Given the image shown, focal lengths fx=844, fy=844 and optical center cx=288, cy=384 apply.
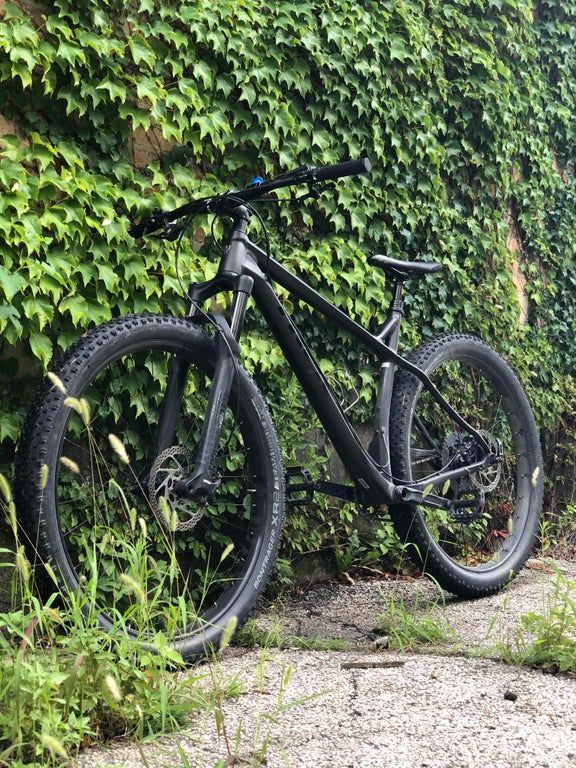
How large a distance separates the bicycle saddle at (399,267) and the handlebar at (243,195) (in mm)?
832

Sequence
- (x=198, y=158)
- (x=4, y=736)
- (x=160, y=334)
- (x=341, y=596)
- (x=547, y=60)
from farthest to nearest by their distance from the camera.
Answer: (x=547, y=60), (x=341, y=596), (x=198, y=158), (x=160, y=334), (x=4, y=736)

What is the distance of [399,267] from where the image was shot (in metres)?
3.44

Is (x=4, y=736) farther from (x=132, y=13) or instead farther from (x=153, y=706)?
(x=132, y=13)

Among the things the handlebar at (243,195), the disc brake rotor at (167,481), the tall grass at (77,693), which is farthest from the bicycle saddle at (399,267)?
the tall grass at (77,693)

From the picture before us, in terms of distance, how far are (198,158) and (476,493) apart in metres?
1.75

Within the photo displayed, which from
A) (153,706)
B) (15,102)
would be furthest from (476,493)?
(15,102)

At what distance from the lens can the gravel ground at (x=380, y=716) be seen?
1688mm

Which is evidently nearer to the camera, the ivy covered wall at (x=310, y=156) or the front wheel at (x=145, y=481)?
the front wheel at (x=145, y=481)

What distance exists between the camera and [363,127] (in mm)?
3689

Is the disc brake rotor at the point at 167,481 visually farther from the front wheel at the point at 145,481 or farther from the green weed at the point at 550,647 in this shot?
the green weed at the point at 550,647

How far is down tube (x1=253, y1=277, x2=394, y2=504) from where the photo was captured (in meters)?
2.78

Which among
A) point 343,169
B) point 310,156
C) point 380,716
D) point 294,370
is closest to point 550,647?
point 380,716

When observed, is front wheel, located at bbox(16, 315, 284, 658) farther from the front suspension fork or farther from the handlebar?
the handlebar

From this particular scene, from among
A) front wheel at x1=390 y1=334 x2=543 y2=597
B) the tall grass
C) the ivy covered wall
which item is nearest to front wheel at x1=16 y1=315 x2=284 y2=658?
the tall grass
